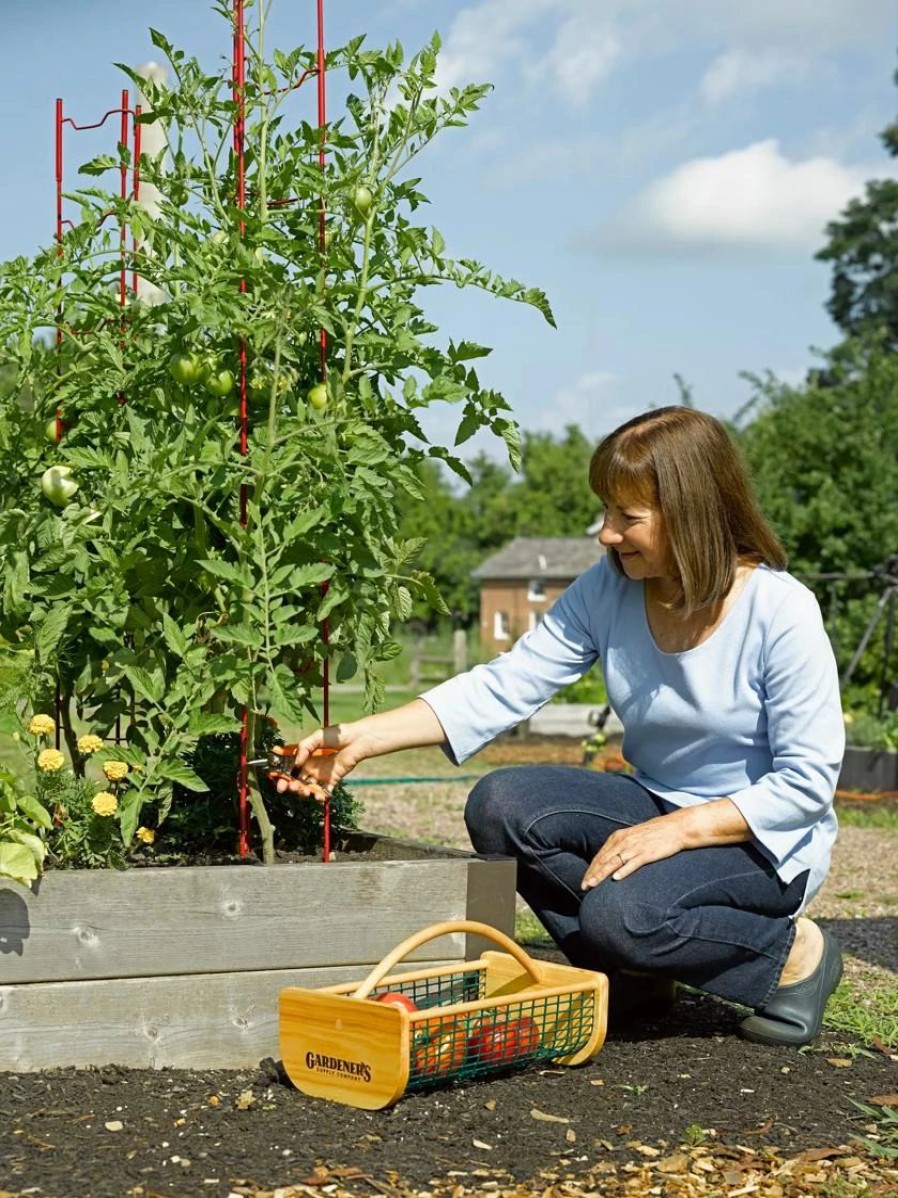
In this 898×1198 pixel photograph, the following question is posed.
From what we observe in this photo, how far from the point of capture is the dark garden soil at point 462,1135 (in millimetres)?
2154

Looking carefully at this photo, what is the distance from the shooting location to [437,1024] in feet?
8.35

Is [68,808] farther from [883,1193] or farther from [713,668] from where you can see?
[883,1193]

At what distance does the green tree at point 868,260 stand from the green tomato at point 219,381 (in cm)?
3819

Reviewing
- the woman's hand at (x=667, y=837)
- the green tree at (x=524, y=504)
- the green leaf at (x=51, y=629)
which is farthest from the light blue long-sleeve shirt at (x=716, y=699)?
the green tree at (x=524, y=504)

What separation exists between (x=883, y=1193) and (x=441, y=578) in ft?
115

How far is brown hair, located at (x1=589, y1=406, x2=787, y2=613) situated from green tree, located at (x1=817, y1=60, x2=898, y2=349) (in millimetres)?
37756

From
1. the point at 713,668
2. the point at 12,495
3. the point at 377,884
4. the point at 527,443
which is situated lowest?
the point at 377,884

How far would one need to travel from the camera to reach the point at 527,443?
41500 millimetres

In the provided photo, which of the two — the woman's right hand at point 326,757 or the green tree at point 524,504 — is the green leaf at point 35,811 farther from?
the green tree at point 524,504

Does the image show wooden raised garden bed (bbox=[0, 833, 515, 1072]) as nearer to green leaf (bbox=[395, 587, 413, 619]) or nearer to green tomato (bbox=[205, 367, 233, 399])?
green leaf (bbox=[395, 587, 413, 619])

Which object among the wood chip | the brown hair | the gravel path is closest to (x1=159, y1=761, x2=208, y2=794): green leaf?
the wood chip

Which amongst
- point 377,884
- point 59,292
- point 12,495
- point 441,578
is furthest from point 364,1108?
point 441,578

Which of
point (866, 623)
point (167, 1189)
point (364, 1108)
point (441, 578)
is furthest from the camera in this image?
point (441, 578)

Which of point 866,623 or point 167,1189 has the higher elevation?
point 866,623
